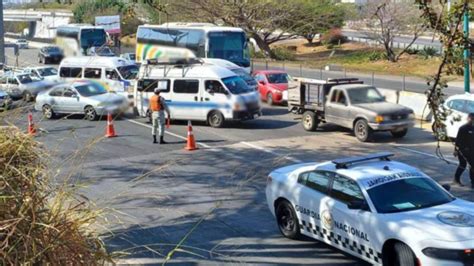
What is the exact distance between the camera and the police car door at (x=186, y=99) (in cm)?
2203

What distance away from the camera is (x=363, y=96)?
19703 millimetres

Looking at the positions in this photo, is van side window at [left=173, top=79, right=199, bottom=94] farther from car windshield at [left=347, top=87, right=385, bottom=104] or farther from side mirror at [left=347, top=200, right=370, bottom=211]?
side mirror at [left=347, top=200, right=370, bottom=211]

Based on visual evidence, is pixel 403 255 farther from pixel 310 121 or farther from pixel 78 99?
pixel 310 121

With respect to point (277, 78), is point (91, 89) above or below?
above

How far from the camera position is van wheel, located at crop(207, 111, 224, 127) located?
2155 centimetres

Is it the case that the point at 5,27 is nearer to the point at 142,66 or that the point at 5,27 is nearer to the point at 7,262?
the point at 7,262

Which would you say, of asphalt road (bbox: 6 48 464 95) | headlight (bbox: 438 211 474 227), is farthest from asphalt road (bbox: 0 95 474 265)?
asphalt road (bbox: 6 48 464 95)

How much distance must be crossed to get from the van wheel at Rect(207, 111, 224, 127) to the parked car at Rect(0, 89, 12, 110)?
1712 cm

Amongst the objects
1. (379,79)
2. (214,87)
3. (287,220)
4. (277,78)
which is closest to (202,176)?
(287,220)

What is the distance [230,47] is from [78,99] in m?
13.3

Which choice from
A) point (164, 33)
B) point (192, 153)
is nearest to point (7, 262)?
point (192, 153)

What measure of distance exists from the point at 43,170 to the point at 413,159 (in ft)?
45.8

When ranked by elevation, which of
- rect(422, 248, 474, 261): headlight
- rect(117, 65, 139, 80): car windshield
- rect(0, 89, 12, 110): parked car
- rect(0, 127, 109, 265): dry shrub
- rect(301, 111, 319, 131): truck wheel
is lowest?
rect(301, 111, 319, 131): truck wheel

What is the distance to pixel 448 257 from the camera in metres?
7.34
